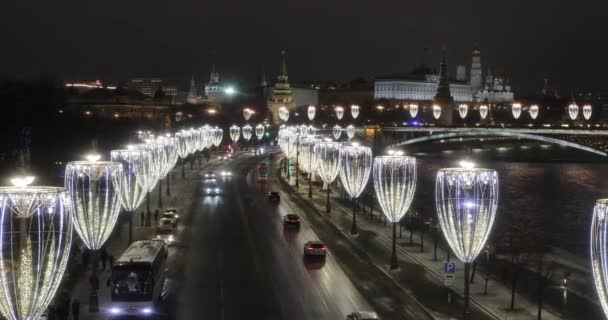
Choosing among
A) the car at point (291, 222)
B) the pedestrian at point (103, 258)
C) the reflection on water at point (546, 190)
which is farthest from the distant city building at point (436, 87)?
the pedestrian at point (103, 258)

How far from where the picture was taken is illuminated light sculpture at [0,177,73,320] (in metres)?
11.8

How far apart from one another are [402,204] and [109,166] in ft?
29.1

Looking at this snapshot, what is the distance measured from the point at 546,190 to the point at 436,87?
366 ft

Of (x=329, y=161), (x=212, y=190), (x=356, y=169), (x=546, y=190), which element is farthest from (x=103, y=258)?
(x=546, y=190)

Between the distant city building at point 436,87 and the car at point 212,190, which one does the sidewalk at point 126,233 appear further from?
the distant city building at point 436,87

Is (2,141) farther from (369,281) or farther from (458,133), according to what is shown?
(458,133)

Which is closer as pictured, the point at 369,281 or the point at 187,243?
the point at 369,281

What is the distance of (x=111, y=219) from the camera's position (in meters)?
19.0

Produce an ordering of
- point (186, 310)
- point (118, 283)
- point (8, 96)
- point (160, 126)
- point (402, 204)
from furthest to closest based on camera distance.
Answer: point (160, 126) → point (8, 96) → point (402, 204) → point (186, 310) → point (118, 283)

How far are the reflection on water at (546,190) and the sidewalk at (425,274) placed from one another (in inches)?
293

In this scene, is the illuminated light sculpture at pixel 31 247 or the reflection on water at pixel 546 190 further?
the reflection on water at pixel 546 190

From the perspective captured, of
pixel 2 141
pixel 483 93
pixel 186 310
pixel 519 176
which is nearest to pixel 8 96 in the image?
pixel 2 141

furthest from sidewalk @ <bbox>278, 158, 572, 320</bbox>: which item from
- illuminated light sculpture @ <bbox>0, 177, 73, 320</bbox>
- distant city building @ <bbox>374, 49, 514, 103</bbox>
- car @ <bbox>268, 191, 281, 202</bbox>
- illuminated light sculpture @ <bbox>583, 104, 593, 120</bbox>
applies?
distant city building @ <bbox>374, 49, 514, 103</bbox>

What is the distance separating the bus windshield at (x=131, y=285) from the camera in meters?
16.2
